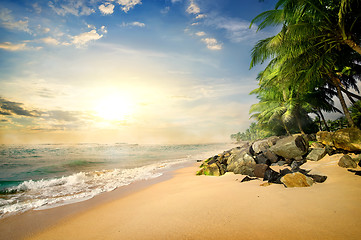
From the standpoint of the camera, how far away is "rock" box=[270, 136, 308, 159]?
6231mm

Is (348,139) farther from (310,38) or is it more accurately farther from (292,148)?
(310,38)

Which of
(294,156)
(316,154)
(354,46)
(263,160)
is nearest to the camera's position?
(354,46)

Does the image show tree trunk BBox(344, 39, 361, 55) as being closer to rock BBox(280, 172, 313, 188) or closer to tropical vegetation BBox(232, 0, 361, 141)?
tropical vegetation BBox(232, 0, 361, 141)

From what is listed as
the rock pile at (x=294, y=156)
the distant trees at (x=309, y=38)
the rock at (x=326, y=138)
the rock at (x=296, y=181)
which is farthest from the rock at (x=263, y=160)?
the distant trees at (x=309, y=38)

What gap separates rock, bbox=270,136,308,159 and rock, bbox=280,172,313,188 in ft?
11.3

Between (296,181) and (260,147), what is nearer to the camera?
(296,181)

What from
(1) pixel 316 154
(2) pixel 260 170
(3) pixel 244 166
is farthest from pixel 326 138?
(2) pixel 260 170

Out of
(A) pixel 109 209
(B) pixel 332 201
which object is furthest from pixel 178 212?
(B) pixel 332 201

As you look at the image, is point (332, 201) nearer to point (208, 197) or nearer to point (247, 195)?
point (247, 195)

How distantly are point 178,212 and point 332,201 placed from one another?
8.99 ft

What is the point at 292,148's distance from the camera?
637cm

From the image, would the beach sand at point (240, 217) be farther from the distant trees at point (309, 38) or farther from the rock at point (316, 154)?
the distant trees at point (309, 38)

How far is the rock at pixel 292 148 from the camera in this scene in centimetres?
623

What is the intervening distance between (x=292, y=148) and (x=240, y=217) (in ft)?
18.7
